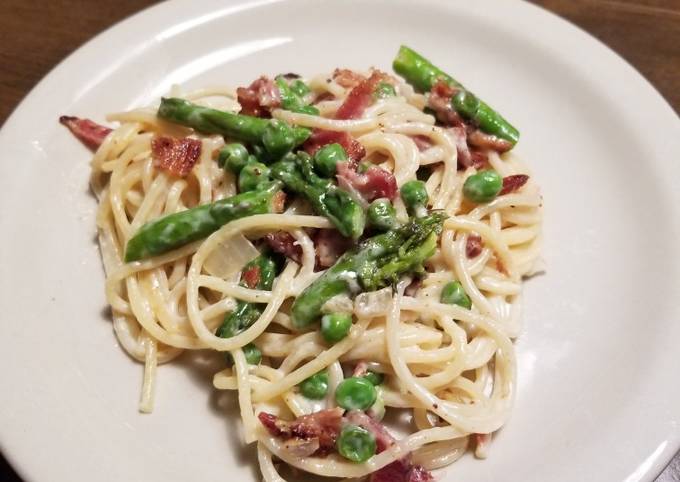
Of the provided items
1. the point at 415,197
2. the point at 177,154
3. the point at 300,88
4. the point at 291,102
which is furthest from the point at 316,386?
the point at 300,88

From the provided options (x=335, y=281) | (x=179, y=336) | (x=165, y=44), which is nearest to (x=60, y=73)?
(x=165, y=44)

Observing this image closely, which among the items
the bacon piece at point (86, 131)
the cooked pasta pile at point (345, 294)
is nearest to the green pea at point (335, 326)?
the cooked pasta pile at point (345, 294)

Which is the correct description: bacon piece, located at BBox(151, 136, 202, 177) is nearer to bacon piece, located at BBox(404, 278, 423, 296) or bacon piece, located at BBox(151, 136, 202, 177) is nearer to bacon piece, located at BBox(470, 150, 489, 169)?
bacon piece, located at BBox(404, 278, 423, 296)

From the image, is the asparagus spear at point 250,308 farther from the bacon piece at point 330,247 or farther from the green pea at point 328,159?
the green pea at point 328,159

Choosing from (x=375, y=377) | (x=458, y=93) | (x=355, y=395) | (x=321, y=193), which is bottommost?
(x=375, y=377)

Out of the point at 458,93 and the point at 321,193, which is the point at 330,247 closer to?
the point at 321,193

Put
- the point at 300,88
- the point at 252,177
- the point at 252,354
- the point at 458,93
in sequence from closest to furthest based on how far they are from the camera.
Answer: the point at 252,354 < the point at 252,177 < the point at 458,93 < the point at 300,88
